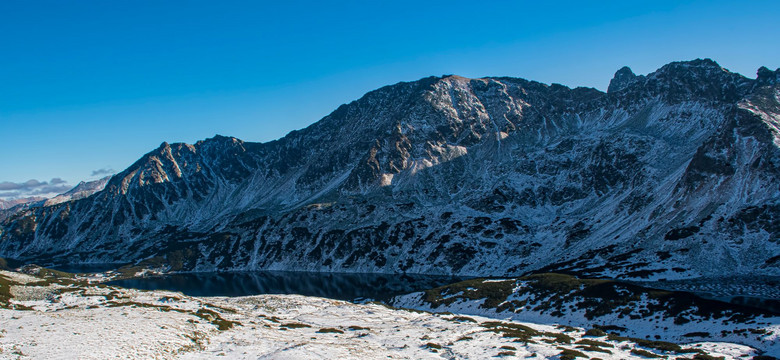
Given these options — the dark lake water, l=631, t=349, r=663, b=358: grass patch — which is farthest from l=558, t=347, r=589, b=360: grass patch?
the dark lake water

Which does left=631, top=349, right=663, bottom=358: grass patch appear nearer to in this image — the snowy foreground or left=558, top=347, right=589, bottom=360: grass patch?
the snowy foreground

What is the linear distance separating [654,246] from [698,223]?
44.3ft

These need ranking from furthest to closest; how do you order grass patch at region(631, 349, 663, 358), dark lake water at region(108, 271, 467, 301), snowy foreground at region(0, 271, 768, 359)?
dark lake water at region(108, 271, 467, 301), grass patch at region(631, 349, 663, 358), snowy foreground at region(0, 271, 768, 359)

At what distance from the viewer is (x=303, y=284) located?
154m

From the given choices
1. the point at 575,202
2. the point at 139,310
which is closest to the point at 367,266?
the point at 575,202

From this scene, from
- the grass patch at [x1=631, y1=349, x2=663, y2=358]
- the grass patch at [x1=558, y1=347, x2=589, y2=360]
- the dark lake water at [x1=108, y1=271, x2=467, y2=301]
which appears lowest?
the dark lake water at [x1=108, y1=271, x2=467, y2=301]

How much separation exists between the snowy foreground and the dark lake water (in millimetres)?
61889

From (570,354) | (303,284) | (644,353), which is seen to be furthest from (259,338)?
(303,284)

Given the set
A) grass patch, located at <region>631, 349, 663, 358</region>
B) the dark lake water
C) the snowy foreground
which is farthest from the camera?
the dark lake water

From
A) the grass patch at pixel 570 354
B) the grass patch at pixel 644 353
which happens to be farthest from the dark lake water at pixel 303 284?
the grass patch at pixel 644 353

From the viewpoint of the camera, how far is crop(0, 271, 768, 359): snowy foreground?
37625 mm

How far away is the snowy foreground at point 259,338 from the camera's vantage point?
37625 mm

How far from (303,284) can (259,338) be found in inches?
4363

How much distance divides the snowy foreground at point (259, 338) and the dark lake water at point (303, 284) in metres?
61.9
